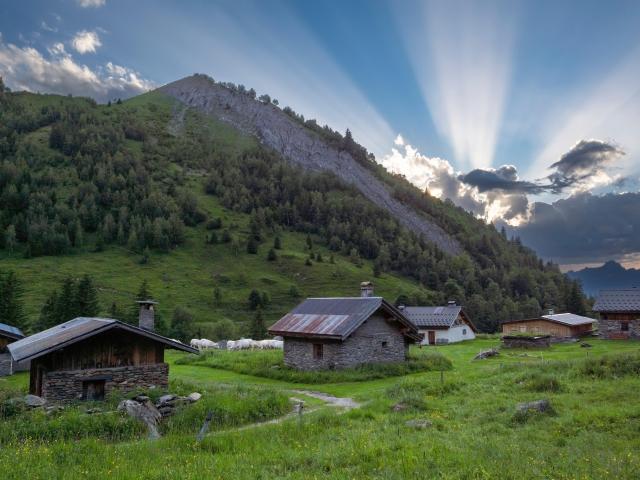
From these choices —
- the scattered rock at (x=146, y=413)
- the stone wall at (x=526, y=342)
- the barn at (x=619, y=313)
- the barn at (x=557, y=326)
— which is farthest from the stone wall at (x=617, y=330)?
the scattered rock at (x=146, y=413)

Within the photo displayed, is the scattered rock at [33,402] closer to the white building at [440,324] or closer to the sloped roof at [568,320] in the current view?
the white building at [440,324]

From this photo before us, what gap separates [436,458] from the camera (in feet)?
41.1

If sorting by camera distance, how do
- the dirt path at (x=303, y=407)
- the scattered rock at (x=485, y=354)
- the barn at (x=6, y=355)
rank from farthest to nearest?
the scattered rock at (x=485, y=354) → the barn at (x=6, y=355) → the dirt path at (x=303, y=407)

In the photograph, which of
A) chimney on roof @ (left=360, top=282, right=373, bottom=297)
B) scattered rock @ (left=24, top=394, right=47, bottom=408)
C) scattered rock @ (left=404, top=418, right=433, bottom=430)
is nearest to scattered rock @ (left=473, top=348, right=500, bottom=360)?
chimney on roof @ (left=360, top=282, right=373, bottom=297)

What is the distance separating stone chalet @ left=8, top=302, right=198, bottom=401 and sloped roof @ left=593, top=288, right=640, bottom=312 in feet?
160

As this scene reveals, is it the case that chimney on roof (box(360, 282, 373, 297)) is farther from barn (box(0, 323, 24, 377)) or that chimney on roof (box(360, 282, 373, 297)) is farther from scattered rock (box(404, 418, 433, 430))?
barn (box(0, 323, 24, 377))

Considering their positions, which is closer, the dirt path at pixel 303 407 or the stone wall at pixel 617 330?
the dirt path at pixel 303 407

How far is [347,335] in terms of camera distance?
32500mm

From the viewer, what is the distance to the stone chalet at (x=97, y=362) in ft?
70.1

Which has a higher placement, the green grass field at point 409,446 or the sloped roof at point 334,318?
the sloped roof at point 334,318

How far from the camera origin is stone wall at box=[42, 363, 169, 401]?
21.3 metres

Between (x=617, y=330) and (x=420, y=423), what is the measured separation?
1863 inches

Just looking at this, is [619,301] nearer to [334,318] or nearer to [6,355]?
[334,318]

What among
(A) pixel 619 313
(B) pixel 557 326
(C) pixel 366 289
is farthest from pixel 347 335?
(B) pixel 557 326
